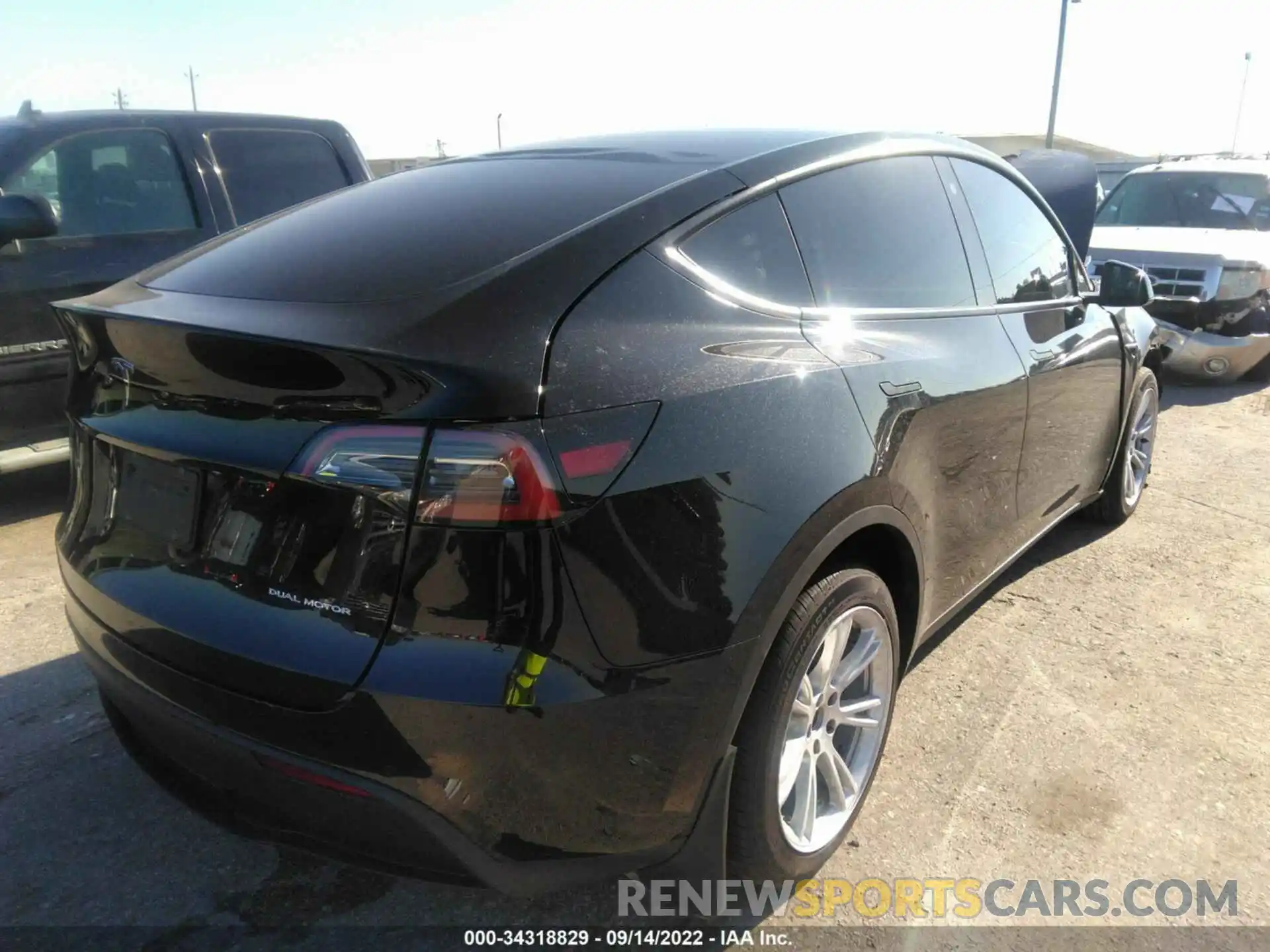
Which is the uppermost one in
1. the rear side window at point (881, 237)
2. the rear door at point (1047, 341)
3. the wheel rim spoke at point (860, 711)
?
the rear side window at point (881, 237)

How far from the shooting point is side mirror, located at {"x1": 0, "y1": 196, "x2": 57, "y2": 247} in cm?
419

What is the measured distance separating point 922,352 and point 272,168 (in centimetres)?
422

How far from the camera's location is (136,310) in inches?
83.5

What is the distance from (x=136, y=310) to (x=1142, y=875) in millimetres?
2700

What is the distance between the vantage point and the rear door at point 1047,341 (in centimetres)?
327

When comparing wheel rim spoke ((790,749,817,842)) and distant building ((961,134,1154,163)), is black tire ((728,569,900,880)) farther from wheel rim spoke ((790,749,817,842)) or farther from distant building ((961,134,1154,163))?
distant building ((961,134,1154,163))

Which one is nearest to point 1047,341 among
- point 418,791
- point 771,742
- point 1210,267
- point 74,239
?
point 771,742

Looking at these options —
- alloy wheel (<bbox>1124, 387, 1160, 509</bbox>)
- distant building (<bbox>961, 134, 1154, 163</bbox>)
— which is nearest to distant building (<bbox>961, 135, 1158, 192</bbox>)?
distant building (<bbox>961, 134, 1154, 163</bbox>)

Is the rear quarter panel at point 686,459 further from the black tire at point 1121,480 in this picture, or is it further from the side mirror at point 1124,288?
the black tire at point 1121,480

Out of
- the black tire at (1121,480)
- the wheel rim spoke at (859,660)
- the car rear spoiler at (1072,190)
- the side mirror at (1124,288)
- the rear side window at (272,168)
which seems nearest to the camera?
the wheel rim spoke at (859,660)

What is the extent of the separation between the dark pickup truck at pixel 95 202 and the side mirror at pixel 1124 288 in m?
4.14

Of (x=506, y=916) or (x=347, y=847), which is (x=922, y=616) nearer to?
(x=506, y=916)

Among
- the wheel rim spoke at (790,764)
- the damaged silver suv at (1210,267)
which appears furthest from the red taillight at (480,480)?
the damaged silver suv at (1210,267)

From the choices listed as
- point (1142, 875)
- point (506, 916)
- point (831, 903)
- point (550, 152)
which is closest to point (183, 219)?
point (550, 152)
